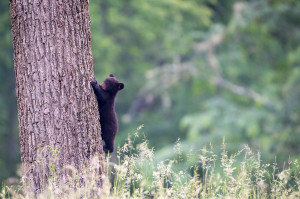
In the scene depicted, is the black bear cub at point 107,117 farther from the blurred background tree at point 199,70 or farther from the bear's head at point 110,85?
the blurred background tree at point 199,70

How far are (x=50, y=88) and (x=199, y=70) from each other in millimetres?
14400

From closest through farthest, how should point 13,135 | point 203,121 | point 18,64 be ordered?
point 18,64
point 203,121
point 13,135

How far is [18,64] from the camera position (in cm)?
447

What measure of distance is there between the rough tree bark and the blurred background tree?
1025cm

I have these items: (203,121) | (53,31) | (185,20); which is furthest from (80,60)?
(185,20)

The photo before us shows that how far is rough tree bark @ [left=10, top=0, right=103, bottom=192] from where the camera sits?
4.34m

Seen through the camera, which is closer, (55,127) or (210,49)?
(55,127)

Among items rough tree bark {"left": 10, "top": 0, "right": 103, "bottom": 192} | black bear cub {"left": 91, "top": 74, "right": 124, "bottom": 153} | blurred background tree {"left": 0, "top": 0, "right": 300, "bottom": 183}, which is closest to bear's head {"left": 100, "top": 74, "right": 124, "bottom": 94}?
black bear cub {"left": 91, "top": 74, "right": 124, "bottom": 153}

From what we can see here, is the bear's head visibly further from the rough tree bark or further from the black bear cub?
the rough tree bark

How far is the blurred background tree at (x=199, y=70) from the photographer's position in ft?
49.7

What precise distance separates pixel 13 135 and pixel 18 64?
17.9 m

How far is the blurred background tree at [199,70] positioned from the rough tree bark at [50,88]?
33.6 ft

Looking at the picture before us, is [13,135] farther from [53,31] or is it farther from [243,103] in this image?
[53,31]

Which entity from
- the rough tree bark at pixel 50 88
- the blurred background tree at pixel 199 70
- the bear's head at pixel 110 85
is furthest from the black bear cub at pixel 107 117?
the blurred background tree at pixel 199 70
